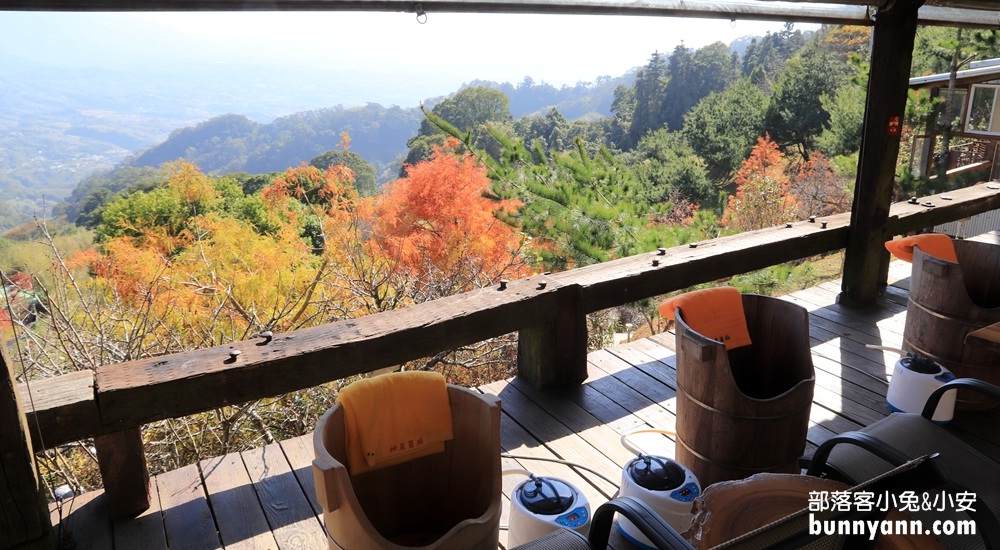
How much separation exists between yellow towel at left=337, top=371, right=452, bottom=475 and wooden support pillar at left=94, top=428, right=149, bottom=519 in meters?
0.75

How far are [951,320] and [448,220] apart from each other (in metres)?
8.04

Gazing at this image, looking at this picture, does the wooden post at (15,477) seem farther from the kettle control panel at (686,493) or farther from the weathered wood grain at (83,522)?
the kettle control panel at (686,493)

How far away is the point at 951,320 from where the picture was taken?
249 cm

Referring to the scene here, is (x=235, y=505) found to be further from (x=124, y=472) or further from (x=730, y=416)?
(x=730, y=416)

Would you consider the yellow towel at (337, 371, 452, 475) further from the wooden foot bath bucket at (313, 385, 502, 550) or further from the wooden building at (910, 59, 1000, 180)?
the wooden building at (910, 59, 1000, 180)

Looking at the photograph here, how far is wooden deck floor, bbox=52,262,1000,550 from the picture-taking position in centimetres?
184

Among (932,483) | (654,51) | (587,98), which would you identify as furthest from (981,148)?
(587,98)

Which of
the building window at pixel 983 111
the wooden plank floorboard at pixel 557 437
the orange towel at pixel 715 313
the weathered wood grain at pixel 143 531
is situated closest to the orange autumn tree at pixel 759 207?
the building window at pixel 983 111

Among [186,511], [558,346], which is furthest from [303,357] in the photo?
[558,346]

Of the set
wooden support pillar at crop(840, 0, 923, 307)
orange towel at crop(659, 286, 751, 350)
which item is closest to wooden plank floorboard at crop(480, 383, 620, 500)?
orange towel at crop(659, 286, 751, 350)

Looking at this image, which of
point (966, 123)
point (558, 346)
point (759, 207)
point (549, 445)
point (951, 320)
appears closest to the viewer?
point (549, 445)

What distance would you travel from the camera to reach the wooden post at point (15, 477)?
1.46m

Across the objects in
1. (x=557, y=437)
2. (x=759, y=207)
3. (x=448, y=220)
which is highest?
(x=557, y=437)

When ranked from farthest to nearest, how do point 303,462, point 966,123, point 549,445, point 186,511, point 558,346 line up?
point 966,123, point 558,346, point 549,445, point 303,462, point 186,511
